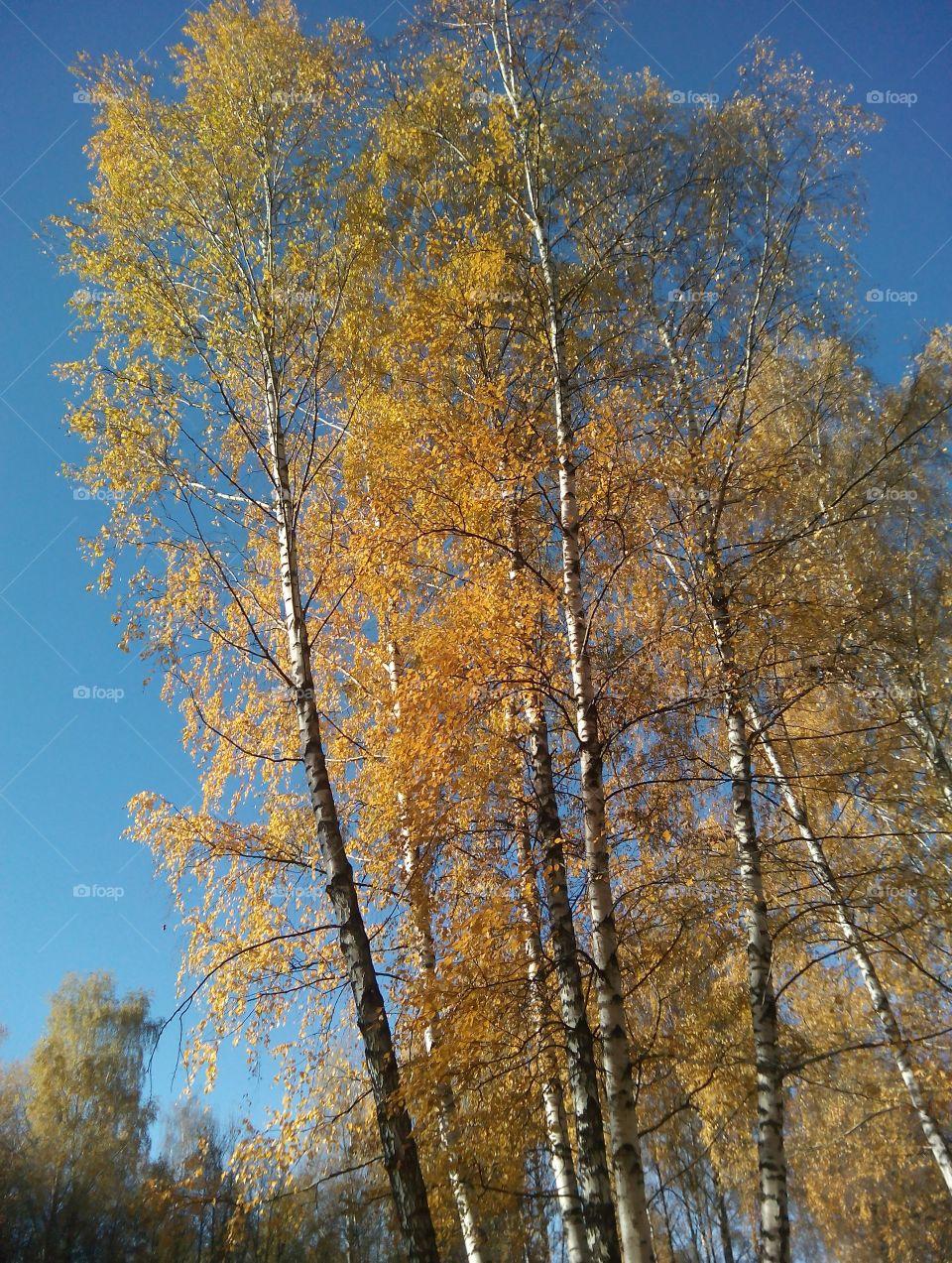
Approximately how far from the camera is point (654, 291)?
7383mm

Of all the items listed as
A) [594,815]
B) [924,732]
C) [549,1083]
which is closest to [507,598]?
[594,815]

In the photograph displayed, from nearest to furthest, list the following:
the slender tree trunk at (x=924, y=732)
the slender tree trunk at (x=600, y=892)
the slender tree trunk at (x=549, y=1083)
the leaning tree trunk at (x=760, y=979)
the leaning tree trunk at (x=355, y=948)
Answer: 1. the slender tree trunk at (x=600, y=892)
2. the leaning tree trunk at (x=355, y=948)
3. the leaning tree trunk at (x=760, y=979)
4. the slender tree trunk at (x=549, y=1083)
5. the slender tree trunk at (x=924, y=732)

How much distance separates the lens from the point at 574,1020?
15.3 ft

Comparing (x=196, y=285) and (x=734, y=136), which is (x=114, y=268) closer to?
(x=196, y=285)

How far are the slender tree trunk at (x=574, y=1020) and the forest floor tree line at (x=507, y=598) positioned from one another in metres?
0.03

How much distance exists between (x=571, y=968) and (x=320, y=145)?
7.28 metres

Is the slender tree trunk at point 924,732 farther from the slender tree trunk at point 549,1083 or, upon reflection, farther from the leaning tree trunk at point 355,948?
the leaning tree trunk at point 355,948

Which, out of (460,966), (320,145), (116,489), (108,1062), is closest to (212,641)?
(116,489)

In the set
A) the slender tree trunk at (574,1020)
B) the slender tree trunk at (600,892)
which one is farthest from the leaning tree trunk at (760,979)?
the slender tree trunk at (574,1020)

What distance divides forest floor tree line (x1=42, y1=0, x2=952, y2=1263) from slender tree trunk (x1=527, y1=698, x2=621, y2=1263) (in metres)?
0.03

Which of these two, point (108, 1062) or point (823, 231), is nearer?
point (823, 231)

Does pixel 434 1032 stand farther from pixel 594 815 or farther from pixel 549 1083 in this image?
pixel 594 815

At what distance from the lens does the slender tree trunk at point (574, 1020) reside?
4.05 m

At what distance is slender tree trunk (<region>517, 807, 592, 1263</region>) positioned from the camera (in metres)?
4.79
